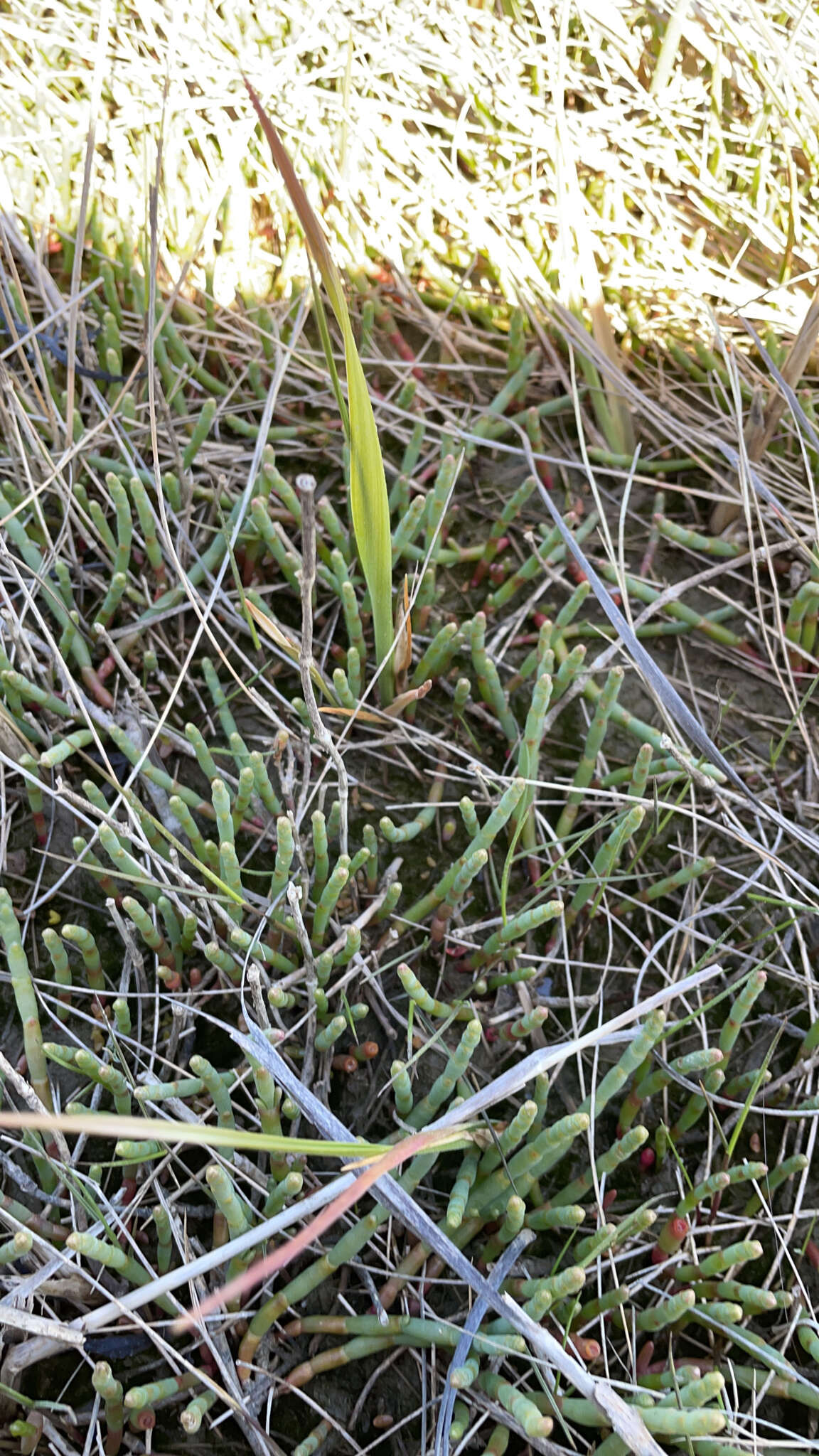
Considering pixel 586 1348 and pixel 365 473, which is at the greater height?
pixel 365 473

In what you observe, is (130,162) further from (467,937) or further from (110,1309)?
Answer: (110,1309)

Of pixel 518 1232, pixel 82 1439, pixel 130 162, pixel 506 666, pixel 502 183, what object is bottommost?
pixel 82 1439

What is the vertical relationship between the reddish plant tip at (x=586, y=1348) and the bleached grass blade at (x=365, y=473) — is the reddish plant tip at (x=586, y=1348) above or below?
below

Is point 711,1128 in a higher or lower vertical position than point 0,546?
lower

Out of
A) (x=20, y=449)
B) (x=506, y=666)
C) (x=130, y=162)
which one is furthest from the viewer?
(x=130, y=162)

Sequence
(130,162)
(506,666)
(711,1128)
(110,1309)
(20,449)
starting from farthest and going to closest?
(130,162), (506,666), (20,449), (711,1128), (110,1309)

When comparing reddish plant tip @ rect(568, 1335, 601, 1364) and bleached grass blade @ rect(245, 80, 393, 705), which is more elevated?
bleached grass blade @ rect(245, 80, 393, 705)

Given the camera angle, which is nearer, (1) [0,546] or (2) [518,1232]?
(2) [518,1232]

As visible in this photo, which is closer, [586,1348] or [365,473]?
[586,1348]

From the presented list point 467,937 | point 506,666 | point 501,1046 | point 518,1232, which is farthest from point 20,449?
point 518,1232
